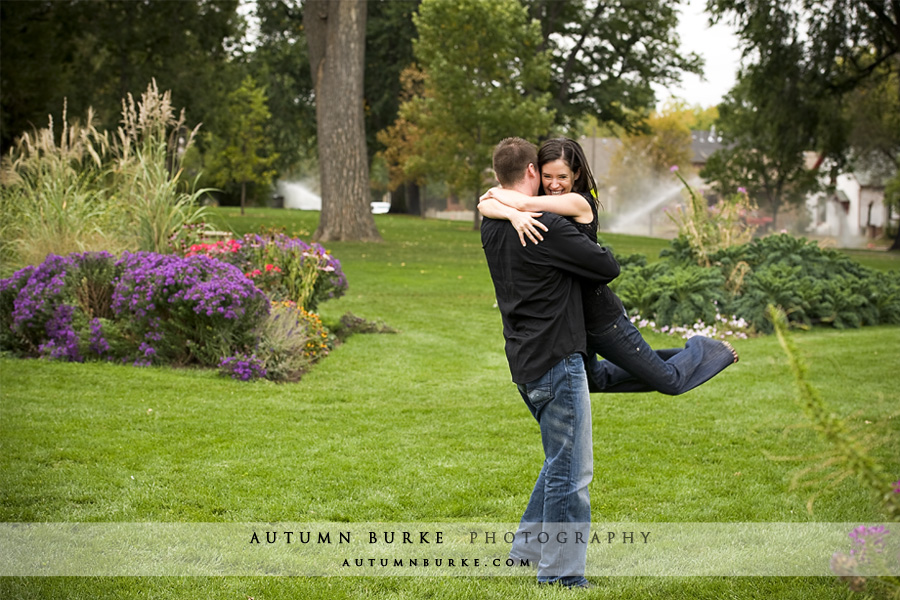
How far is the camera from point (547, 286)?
10.3ft

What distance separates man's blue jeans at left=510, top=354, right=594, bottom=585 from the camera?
10.3ft

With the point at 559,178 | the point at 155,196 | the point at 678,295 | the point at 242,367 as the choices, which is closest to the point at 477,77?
the point at 678,295

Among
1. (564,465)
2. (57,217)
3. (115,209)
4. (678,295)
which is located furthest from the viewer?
(678,295)

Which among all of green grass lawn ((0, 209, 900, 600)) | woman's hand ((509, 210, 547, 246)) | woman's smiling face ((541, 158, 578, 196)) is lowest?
green grass lawn ((0, 209, 900, 600))

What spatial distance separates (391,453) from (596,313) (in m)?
2.37

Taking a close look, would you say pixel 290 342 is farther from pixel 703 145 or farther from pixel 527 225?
pixel 703 145

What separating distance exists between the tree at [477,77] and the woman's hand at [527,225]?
1003 inches

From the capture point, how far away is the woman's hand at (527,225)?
3088 mm

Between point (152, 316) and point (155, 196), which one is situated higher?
point (155, 196)

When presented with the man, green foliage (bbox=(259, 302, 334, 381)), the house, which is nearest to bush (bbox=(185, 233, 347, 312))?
green foliage (bbox=(259, 302, 334, 381))

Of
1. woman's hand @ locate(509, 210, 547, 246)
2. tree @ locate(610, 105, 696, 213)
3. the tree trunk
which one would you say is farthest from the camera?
tree @ locate(610, 105, 696, 213)

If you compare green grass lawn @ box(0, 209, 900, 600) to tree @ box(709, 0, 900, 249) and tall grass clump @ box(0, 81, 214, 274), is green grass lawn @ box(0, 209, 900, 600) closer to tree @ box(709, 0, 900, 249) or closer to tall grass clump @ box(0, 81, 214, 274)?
tall grass clump @ box(0, 81, 214, 274)

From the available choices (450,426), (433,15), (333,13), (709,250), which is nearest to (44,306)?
(450,426)

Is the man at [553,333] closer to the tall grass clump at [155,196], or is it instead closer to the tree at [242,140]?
the tall grass clump at [155,196]
